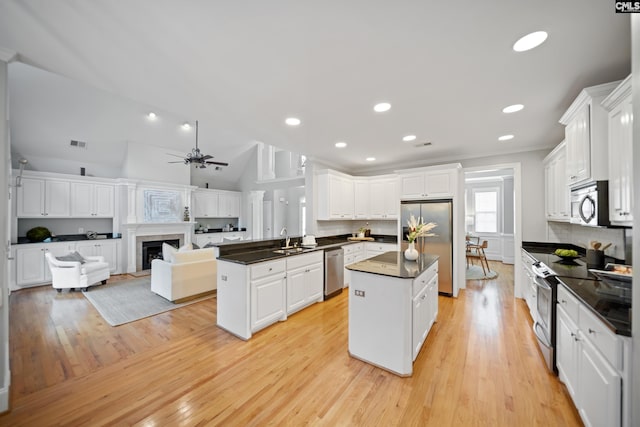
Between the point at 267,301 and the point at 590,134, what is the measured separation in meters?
3.69

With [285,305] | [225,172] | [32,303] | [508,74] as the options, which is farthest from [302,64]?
[225,172]

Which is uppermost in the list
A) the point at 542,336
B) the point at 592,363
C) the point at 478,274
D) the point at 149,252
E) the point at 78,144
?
the point at 78,144

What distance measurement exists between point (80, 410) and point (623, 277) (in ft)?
14.6

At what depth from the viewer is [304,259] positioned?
376cm

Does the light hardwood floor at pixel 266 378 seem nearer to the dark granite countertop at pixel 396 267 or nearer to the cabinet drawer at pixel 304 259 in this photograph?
the cabinet drawer at pixel 304 259

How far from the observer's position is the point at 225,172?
Answer: 9109mm

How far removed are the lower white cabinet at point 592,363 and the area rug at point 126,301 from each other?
4649 mm

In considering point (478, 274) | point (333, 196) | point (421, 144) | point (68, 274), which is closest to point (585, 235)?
point (421, 144)

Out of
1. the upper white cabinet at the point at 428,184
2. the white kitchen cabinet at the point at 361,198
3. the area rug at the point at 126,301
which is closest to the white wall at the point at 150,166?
the area rug at the point at 126,301

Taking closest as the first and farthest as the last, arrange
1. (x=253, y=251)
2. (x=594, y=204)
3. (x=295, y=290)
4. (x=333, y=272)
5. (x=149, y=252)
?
(x=594, y=204), (x=295, y=290), (x=253, y=251), (x=333, y=272), (x=149, y=252)

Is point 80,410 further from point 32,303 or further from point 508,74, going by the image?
point 508,74

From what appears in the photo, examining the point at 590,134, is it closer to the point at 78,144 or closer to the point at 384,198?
→ the point at 384,198

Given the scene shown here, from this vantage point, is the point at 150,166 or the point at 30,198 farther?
the point at 150,166

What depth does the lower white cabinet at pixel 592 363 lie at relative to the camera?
121 centimetres
